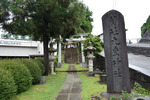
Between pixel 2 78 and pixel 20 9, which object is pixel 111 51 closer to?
pixel 2 78

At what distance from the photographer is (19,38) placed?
19297 mm

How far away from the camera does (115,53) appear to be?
12.9 feet

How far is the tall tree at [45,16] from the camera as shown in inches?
300

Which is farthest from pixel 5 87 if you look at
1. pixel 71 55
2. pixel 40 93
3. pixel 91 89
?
pixel 71 55

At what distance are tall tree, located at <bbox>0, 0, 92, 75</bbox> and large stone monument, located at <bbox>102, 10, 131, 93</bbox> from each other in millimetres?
4711

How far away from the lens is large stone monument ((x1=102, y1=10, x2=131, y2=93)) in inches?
151

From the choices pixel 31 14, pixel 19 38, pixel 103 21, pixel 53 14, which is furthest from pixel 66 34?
pixel 19 38

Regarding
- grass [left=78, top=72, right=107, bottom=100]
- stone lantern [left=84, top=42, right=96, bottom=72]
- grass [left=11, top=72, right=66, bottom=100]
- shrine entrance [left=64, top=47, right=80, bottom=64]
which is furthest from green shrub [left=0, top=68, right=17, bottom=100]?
shrine entrance [left=64, top=47, right=80, bottom=64]

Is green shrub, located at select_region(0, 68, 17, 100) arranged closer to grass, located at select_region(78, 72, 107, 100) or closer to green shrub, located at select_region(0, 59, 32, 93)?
green shrub, located at select_region(0, 59, 32, 93)

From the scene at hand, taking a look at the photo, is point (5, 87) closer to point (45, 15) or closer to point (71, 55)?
point (45, 15)

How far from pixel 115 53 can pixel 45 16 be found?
635 cm

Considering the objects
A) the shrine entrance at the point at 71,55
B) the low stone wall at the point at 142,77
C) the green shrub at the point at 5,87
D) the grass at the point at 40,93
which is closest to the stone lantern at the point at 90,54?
the grass at the point at 40,93

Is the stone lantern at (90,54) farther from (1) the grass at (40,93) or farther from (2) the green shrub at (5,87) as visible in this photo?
(2) the green shrub at (5,87)

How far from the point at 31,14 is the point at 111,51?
6.38 meters
